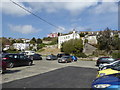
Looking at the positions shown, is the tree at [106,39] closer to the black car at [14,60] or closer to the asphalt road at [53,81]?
the black car at [14,60]

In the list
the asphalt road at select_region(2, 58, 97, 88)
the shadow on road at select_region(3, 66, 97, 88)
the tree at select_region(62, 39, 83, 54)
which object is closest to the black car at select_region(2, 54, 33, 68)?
the asphalt road at select_region(2, 58, 97, 88)

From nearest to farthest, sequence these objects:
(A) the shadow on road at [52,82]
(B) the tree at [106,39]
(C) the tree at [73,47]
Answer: (A) the shadow on road at [52,82], (B) the tree at [106,39], (C) the tree at [73,47]

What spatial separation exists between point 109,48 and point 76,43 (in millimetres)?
12459

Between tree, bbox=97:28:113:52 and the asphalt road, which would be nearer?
the asphalt road

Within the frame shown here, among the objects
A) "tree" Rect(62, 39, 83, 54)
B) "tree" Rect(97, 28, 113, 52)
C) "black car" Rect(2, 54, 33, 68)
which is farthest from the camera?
"tree" Rect(62, 39, 83, 54)

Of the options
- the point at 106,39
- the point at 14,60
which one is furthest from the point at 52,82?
the point at 106,39

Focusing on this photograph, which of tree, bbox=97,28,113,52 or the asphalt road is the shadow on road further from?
tree, bbox=97,28,113,52

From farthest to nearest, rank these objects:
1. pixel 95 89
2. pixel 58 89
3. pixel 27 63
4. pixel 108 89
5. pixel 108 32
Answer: pixel 108 32 < pixel 27 63 < pixel 58 89 < pixel 95 89 < pixel 108 89

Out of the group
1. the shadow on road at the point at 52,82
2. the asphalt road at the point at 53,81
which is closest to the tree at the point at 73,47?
Answer: the asphalt road at the point at 53,81

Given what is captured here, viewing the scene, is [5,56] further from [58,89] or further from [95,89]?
[95,89]

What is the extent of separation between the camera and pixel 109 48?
47438 mm

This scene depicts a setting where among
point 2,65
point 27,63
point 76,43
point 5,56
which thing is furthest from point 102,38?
point 2,65

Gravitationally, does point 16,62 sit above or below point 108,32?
below

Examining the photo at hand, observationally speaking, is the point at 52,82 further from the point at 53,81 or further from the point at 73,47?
the point at 73,47
